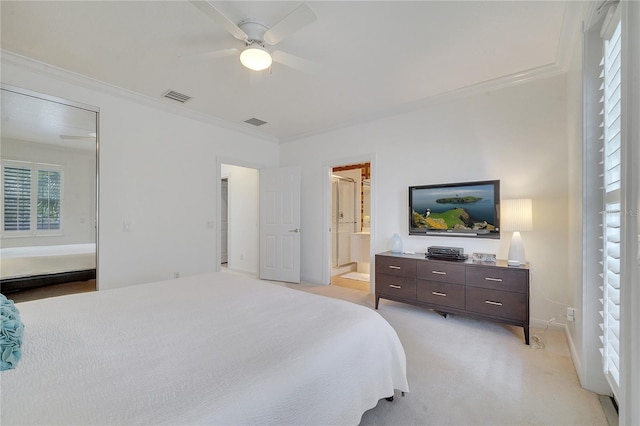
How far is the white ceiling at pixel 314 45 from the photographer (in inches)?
75.7

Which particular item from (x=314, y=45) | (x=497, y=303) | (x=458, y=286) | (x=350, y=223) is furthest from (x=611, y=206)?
(x=350, y=223)

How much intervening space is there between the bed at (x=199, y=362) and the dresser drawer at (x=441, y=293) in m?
1.50

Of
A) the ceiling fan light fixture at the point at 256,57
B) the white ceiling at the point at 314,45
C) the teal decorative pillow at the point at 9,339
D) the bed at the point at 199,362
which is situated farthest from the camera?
the ceiling fan light fixture at the point at 256,57

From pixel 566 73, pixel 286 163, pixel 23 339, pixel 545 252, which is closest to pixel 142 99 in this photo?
pixel 286 163

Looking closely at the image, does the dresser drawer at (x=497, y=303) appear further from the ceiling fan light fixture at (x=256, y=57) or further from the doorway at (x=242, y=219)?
the doorway at (x=242, y=219)

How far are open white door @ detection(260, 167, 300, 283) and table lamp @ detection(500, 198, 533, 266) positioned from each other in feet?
9.87

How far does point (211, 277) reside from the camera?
2.35m

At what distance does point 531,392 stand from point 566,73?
2.86 meters

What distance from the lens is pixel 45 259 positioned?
2762 mm

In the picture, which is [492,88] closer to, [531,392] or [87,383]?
[531,392]

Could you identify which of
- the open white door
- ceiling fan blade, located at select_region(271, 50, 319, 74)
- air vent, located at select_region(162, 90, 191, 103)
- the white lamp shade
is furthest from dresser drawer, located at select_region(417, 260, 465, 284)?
air vent, located at select_region(162, 90, 191, 103)

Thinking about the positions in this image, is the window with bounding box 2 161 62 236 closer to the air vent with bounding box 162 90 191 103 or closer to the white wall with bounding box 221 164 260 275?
the air vent with bounding box 162 90 191 103

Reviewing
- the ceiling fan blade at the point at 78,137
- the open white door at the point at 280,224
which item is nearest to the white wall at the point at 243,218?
the open white door at the point at 280,224

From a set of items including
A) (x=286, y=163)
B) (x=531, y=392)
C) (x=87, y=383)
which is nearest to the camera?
(x=87, y=383)
